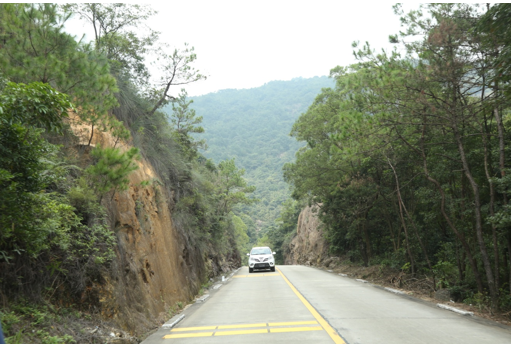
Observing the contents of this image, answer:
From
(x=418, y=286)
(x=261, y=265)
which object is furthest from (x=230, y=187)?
(x=418, y=286)

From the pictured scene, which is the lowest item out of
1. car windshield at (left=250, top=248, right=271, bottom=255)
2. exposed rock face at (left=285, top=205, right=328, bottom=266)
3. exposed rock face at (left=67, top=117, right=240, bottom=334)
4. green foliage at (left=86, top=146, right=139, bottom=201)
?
exposed rock face at (left=285, top=205, right=328, bottom=266)

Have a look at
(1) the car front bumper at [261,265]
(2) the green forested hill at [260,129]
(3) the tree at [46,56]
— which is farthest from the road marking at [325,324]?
(2) the green forested hill at [260,129]

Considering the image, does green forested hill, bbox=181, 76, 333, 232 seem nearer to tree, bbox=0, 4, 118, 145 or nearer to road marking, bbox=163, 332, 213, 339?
tree, bbox=0, 4, 118, 145

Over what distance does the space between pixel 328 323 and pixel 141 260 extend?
5.69 metres

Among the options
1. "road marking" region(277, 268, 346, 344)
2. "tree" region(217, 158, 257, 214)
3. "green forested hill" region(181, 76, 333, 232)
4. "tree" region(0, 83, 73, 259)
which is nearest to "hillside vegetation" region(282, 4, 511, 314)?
"road marking" region(277, 268, 346, 344)

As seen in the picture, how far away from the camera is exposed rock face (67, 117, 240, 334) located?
889 cm

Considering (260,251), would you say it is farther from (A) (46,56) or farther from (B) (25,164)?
(B) (25,164)

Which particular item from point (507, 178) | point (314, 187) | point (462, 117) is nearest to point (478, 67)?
point (462, 117)

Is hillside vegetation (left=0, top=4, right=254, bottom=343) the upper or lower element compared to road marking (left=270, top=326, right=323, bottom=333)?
upper

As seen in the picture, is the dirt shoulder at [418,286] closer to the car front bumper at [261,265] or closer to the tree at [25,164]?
the car front bumper at [261,265]

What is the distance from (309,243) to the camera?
1801 inches

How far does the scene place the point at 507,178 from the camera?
380 inches

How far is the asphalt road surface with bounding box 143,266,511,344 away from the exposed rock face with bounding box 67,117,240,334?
92 cm

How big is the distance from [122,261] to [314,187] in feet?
60.1
